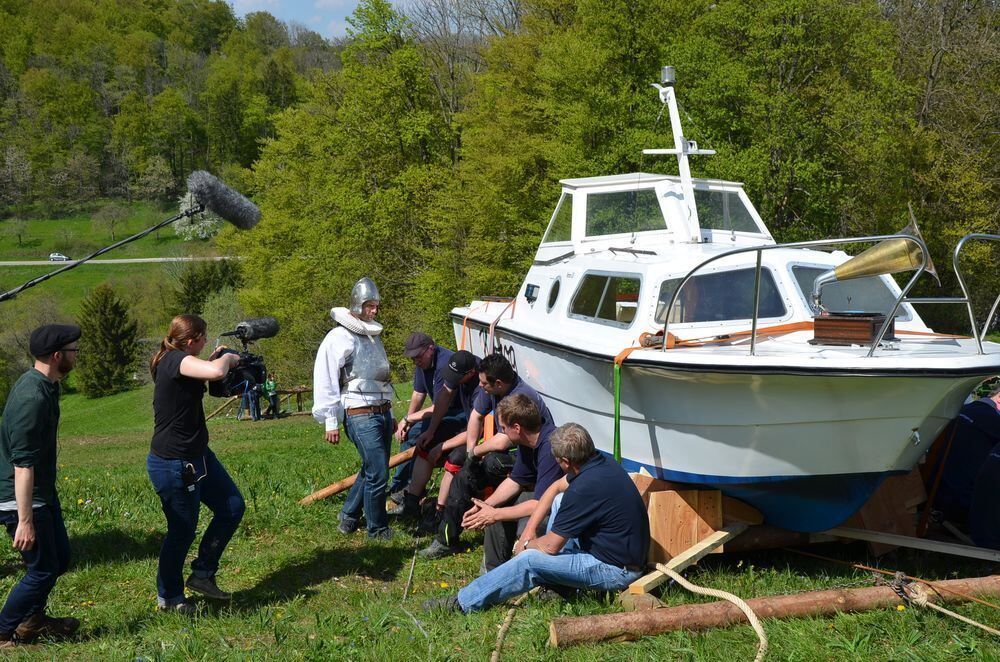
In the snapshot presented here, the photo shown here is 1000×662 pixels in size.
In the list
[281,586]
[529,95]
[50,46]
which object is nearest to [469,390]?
[281,586]

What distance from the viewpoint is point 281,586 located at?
6.23 metres

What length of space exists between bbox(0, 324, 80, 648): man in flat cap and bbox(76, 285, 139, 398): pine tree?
52.0 metres

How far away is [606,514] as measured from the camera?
17.0 ft

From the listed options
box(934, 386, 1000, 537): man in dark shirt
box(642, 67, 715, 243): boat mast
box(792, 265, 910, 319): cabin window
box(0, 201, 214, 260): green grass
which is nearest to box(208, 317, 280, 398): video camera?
box(642, 67, 715, 243): boat mast

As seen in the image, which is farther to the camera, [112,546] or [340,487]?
[340,487]

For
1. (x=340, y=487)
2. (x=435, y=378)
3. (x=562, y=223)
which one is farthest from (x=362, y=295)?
(x=562, y=223)

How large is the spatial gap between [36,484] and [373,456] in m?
2.47

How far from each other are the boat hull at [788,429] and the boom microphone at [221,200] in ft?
11.1

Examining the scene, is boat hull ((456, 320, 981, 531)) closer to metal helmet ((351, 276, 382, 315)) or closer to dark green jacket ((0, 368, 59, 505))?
metal helmet ((351, 276, 382, 315))

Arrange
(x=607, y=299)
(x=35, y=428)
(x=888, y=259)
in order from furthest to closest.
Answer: (x=607, y=299) → (x=888, y=259) → (x=35, y=428)

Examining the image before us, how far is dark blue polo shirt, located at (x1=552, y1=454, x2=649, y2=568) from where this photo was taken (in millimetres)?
5156

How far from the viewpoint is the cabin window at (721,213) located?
31.8ft

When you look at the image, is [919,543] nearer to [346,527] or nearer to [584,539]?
[584,539]

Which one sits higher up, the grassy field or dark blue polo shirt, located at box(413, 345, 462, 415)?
dark blue polo shirt, located at box(413, 345, 462, 415)
